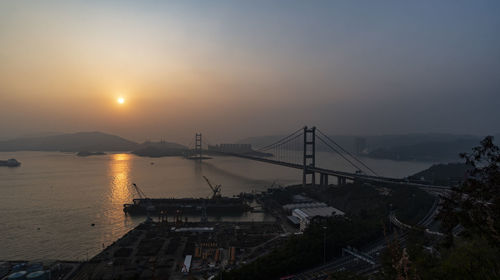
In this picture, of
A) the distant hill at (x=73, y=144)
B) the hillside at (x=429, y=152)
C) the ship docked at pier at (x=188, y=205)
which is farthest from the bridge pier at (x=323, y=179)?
the distant hill at (x=73, y=144)

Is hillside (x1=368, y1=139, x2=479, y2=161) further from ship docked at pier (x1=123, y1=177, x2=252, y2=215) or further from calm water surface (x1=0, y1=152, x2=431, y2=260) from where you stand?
ship docked at pier (x1=123, y1=177, x2=252, y2=215)

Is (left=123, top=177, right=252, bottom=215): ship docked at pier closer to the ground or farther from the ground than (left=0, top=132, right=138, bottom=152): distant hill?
closer to the ground

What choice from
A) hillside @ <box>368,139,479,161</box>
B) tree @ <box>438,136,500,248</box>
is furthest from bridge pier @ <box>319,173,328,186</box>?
hillside @ <box>368,139,479,161</box>

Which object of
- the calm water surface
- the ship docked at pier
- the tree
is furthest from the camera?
the ship docked at pier

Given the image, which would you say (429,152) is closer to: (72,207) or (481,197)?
(72,207)

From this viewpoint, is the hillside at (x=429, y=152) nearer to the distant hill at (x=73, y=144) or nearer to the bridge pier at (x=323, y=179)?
the bridge pier at (x=323, y=179)

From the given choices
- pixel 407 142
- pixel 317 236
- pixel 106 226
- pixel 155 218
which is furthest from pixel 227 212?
pixel 407 142

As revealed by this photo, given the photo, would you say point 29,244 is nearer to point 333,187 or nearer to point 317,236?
point 317,236
